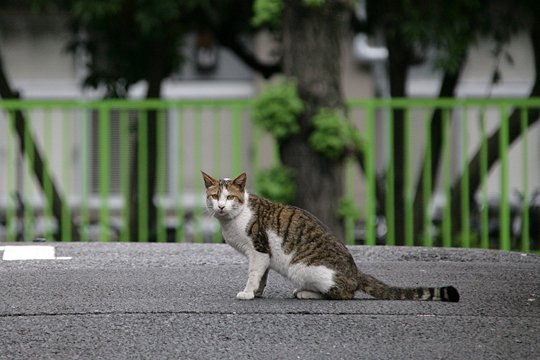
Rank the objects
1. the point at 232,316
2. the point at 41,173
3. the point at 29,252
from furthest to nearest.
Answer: the point at 41,173
the point at 29,252
the point at 232,316

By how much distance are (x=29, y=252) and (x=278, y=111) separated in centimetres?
330

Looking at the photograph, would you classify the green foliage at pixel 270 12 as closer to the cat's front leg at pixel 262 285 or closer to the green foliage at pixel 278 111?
the green foliage at pixel 278 111

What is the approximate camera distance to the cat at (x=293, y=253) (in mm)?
8219

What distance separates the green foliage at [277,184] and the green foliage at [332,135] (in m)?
0.36

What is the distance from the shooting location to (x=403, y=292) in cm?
838

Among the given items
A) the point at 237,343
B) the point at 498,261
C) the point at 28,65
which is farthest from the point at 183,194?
the point at 28,65

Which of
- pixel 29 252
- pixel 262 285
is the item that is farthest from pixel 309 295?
pixel 29 252

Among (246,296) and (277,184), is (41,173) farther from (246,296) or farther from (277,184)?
(246,296)

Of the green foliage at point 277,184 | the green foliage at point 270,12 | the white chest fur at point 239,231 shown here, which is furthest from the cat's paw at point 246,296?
the green foliage at point 270,12

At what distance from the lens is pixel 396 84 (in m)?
18.0

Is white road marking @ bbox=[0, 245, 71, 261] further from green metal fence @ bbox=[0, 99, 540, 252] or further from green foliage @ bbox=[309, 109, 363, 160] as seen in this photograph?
green foliage @ bbox=[309, 109, 363, 160]

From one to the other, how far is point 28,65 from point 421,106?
52.1ft

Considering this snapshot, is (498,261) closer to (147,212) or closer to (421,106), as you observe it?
(421,106)

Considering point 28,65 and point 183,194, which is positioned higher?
point 28,65
